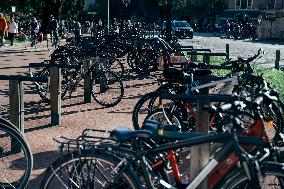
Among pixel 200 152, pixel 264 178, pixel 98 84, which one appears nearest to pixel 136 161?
pixel 200 152

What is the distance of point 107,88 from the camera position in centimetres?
1012

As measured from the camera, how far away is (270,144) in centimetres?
365

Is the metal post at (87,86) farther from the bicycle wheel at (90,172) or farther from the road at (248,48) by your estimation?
the road at (248,48)

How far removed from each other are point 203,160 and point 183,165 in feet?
2.04

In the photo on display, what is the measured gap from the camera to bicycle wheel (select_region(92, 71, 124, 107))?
967cm

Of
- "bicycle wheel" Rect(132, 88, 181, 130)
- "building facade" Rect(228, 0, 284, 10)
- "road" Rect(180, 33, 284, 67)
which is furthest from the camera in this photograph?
"building facade" Rect(228, 0, 284, 10)

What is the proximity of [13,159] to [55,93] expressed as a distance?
6.86 feet

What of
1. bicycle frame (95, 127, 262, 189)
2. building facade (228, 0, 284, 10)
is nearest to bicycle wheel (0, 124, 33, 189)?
bicycle frame (95, 127, 262, 189)

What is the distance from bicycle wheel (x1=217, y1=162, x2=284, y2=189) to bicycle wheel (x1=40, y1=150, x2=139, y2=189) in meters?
0.65

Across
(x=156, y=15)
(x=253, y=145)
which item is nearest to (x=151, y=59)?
(x=253, y=145)

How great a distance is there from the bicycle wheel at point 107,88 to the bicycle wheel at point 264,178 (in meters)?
6.23

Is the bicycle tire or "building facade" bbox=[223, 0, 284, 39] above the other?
"building facade" bbox=[223, 0, 284, 39]

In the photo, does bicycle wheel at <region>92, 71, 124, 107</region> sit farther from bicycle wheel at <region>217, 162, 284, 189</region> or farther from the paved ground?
bicycle wheel at <region>217, 162, 284, 189</region>

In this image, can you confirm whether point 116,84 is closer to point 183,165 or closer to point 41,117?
point 41,117
